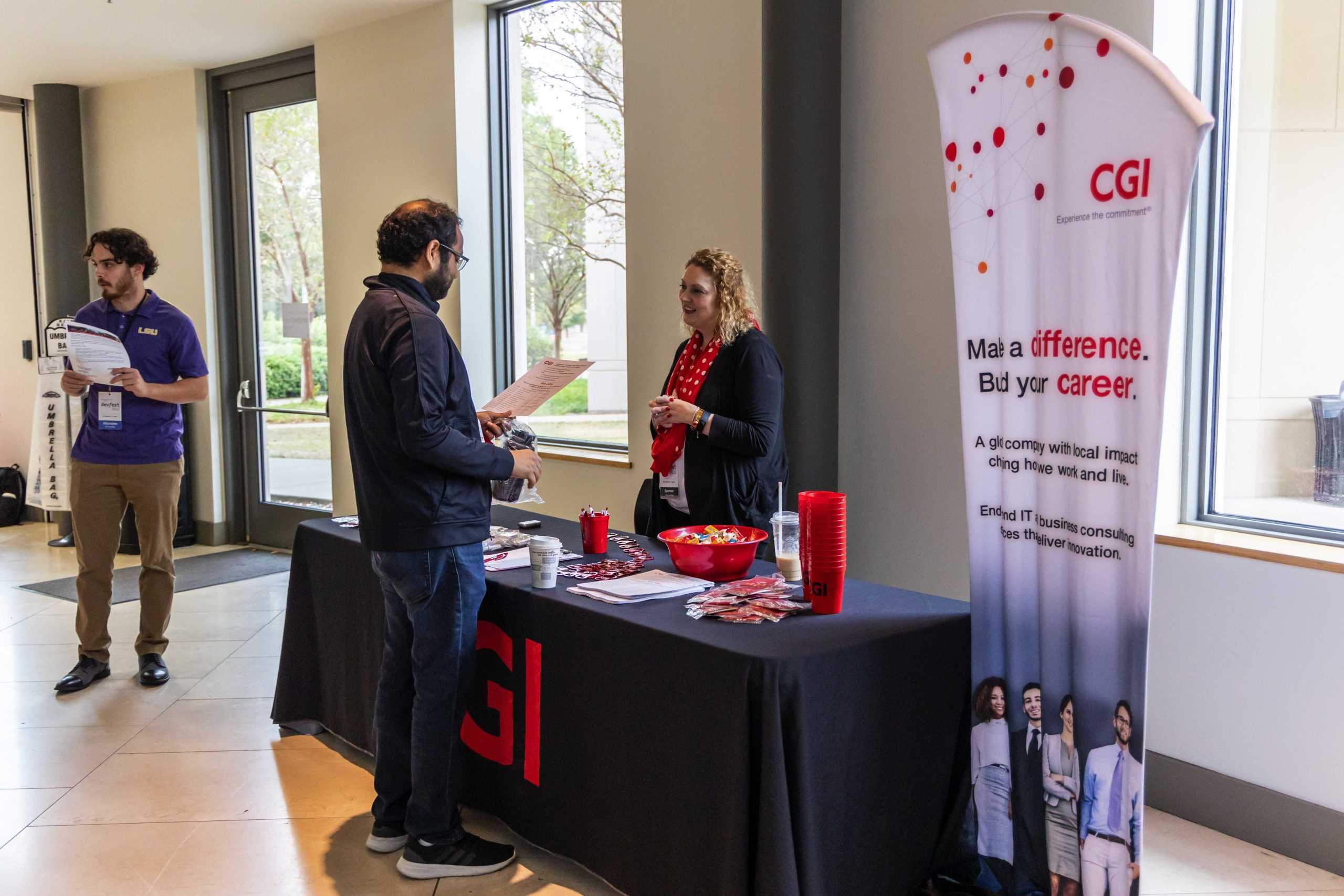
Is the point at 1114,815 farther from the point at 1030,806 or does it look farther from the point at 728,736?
the point at 728,736

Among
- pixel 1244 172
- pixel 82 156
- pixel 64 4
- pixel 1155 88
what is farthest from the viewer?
pixel 82 156

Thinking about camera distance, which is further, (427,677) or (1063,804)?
(427,677)

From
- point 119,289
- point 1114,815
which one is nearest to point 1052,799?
point 1114,815

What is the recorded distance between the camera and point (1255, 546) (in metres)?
2.74

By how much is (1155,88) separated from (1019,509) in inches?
34.5

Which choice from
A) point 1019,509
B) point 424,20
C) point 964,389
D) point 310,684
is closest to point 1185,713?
point 1019,509

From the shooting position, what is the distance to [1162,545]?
2.92m

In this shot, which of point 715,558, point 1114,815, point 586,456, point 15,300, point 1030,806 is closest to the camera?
point 1114,815

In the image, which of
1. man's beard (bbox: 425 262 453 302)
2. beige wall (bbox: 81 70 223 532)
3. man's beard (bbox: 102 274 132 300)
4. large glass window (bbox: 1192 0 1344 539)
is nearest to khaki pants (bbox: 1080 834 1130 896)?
large glass window (bbox: 1192 0 1344 539)

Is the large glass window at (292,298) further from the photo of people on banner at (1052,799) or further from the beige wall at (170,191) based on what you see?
the photo of people on banner at (1052,799)

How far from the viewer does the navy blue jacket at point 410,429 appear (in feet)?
7.51

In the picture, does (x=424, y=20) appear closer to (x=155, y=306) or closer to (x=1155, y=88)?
(x=155, y=306)

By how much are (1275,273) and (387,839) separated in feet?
9.20

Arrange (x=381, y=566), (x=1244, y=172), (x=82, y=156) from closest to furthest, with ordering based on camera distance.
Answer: (x=381, y=566) → (x=1244, y=172) → (x=82, y=156)
